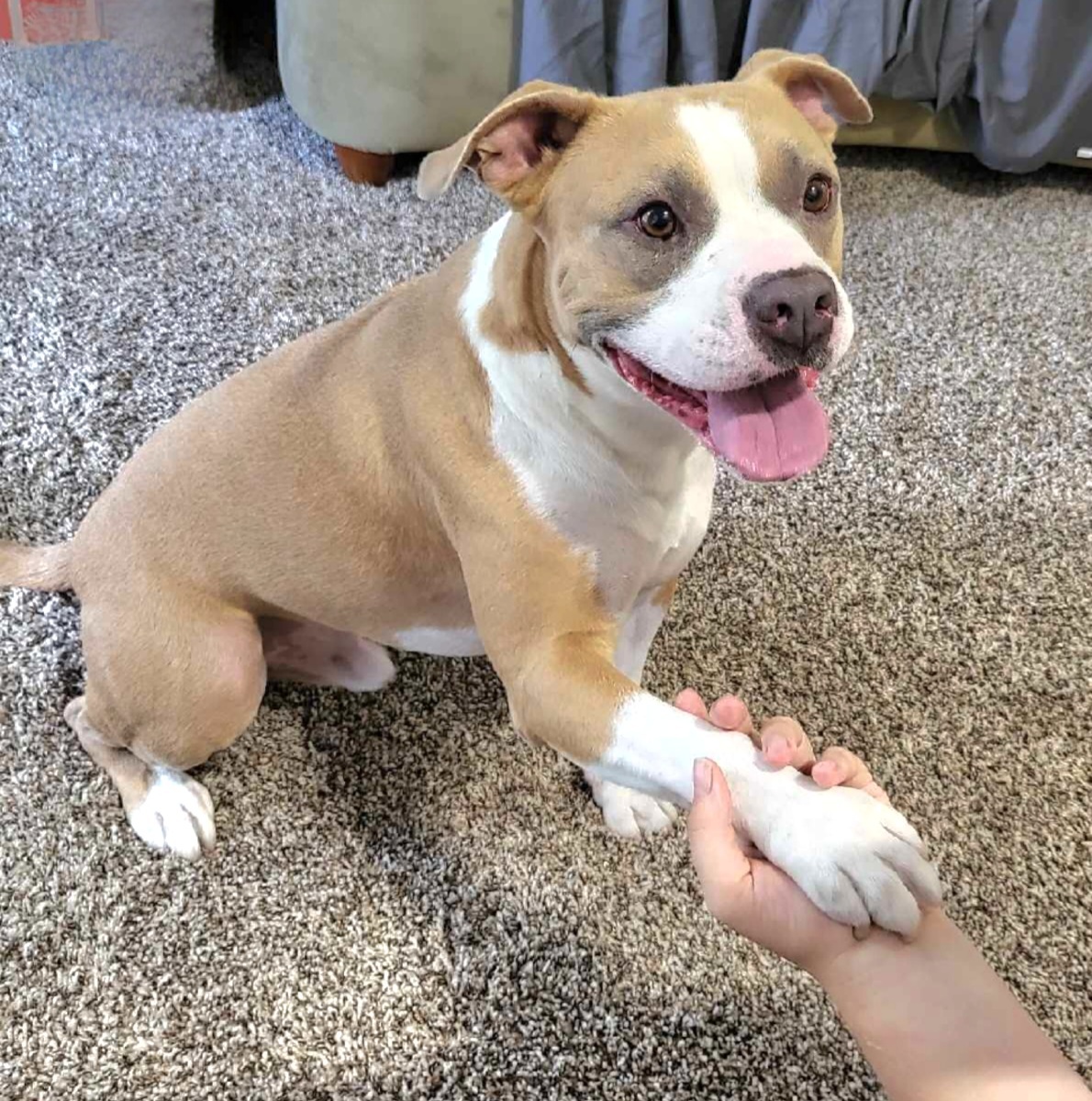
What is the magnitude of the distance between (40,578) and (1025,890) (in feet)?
5.19

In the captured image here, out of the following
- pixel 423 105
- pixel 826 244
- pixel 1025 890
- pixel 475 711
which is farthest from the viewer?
pixel 423 105

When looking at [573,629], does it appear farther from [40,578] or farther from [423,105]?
[423,105]

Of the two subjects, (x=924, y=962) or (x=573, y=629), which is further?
(x=573, y=629)

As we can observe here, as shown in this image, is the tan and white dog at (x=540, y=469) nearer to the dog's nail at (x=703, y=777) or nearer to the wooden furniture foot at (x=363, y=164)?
the dog's nail at (x=703, y=777)

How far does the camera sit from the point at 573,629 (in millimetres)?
1334

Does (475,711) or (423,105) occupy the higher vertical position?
(423,105)

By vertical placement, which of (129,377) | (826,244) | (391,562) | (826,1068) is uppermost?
(826,244)

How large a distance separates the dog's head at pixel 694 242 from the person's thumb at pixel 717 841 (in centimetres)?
34

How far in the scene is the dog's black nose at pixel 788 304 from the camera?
1.10 metres

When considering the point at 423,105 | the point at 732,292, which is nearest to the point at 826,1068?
the point at 732,292

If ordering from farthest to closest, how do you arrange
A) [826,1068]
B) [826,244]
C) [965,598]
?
[965,598] → [826,1068] → [826,244]

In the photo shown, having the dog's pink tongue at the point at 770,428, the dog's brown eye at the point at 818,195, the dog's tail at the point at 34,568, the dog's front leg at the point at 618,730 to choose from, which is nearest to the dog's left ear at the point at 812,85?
the dog's brown eye at the point at 818,195

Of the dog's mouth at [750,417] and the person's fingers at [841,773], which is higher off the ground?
the dog's mouth at [750,417]

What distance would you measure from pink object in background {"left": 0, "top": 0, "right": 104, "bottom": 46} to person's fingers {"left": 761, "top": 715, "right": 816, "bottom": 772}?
3136 millimetres
